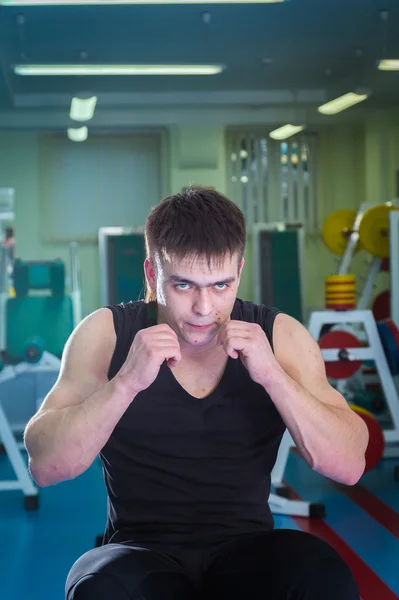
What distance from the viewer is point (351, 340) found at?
132 inches

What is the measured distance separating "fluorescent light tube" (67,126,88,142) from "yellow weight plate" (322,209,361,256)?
145 inches

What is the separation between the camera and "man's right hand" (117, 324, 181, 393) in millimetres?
1076

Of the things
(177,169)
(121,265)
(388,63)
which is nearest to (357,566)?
(121,265)

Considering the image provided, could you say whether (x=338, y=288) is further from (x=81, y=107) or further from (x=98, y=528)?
(x=81, y=107)

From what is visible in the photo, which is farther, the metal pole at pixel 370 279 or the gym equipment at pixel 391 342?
the metal pole at pixel 370 279

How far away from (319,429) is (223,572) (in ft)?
0.82

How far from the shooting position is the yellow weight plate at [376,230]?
4.78 m

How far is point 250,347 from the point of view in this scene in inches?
43.4

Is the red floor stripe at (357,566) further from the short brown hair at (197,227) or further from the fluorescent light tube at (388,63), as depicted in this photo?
the fluorescent light tube at (388,63)

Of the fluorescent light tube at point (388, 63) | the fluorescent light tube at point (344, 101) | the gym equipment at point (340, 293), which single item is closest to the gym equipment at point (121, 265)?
the gym equipment at point (340, 293)

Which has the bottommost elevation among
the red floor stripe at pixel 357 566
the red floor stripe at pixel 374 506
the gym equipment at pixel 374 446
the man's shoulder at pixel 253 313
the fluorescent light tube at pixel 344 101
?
the red floor stripe at pixel 374 506

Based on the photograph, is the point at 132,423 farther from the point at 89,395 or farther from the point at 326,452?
the point at 326,452

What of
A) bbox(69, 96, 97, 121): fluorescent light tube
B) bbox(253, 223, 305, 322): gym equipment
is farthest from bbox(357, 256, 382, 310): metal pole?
bbox(69, 96, 97, 121): fluorescent light tube

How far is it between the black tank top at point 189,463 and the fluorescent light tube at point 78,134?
24.4 feet
